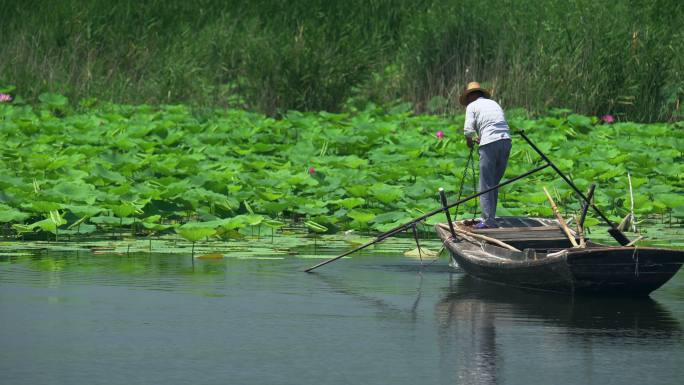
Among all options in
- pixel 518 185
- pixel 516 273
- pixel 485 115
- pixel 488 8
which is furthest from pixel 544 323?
pixel 488 8

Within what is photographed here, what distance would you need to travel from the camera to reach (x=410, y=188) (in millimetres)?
13367

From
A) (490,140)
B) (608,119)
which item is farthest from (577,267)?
(608,119)

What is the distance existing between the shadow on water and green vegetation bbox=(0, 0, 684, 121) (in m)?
11.8

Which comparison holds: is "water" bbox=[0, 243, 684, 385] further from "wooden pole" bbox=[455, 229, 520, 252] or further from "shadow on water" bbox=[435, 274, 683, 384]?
"wooden pole" bbox=[455, 229, 520, 252]

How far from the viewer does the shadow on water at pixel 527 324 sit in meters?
6.93

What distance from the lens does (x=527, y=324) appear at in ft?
26.0

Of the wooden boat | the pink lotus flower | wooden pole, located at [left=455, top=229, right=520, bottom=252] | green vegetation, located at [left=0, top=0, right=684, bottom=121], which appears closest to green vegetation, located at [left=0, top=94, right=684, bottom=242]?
the pink lotus flower

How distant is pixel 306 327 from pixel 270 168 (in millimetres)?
8439

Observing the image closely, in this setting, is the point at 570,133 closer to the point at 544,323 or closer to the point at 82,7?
the point at 82,7

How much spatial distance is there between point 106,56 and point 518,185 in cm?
987

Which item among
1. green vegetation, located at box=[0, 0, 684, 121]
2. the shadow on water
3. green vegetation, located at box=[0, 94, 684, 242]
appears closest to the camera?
the shadow on water

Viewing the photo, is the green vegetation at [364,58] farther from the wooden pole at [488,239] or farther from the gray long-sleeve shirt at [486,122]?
the wooden pole at [488,239]

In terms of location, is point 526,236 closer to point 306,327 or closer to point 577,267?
point 577,267

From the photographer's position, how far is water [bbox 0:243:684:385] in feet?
21.4
